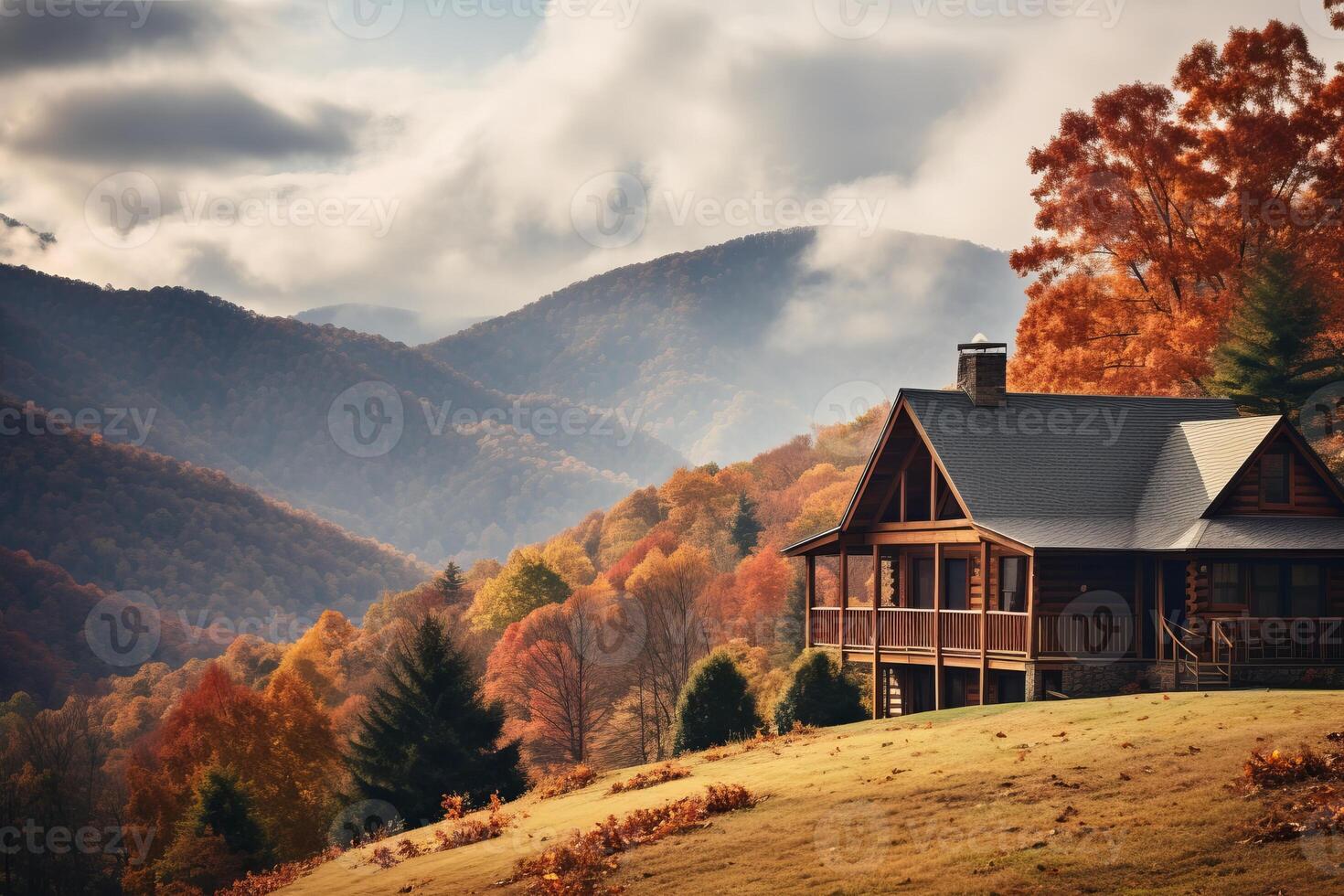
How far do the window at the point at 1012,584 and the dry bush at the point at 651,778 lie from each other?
11137 mm

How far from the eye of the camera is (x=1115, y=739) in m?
21.6

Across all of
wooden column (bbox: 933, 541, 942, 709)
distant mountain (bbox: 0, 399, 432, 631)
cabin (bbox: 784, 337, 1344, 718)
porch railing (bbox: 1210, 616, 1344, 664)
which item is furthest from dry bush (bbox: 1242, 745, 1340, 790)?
distant mountain (bbox: 0, 399, 432, 631)

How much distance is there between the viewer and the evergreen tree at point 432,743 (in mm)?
40094

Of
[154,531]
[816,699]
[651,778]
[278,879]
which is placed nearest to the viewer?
[651,778]

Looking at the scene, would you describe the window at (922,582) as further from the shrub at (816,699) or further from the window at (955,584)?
the shrub at (816,699)

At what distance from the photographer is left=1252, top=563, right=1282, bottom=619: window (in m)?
31.4

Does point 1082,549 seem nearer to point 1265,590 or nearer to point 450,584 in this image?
point 1265,590

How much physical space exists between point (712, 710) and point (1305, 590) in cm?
1656

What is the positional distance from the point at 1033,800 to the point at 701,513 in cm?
11341

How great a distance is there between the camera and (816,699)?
3575cm

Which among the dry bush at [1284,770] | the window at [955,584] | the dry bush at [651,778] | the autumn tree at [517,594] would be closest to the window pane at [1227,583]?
the window at [955,584]

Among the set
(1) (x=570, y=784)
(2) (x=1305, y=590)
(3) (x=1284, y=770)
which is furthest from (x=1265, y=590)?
(1) (x=570, y=784)

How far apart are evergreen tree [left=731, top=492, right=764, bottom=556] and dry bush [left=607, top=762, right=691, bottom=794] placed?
275 feet

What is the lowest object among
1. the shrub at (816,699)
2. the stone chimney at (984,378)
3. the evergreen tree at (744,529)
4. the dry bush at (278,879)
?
the dry bush at (278,879)
